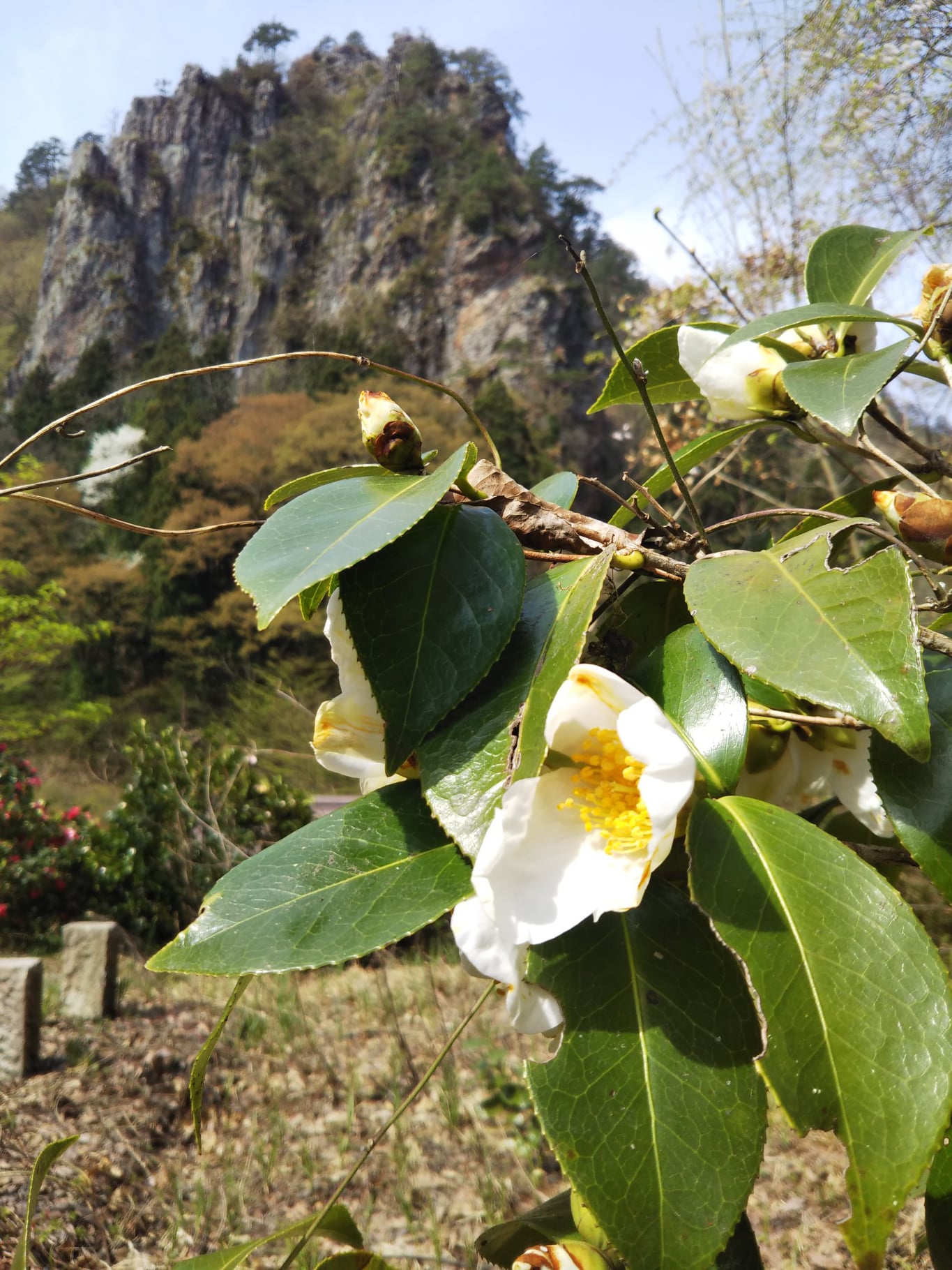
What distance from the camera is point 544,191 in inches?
606

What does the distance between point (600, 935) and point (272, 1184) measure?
242 centimetres

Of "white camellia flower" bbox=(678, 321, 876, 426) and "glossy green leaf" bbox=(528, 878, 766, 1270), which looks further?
"white camellia flower" bbox=(678, 321, 876, 426)

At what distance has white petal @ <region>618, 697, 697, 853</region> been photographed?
0.25 meters

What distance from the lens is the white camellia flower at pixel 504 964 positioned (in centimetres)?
26

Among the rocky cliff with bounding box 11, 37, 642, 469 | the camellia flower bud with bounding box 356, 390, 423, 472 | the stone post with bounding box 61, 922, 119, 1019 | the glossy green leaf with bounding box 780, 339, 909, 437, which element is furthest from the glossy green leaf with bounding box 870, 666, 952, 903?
the rocky cliff with bounding box 11, 37, 642, 469

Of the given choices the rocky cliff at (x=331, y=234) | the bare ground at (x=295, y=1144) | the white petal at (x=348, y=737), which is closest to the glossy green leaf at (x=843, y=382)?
the white petal at (x=348, y=737)

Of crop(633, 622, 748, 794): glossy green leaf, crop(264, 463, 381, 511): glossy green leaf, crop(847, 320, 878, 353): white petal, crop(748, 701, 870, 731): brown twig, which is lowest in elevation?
crop(748, 701, 870, 731): brown twig

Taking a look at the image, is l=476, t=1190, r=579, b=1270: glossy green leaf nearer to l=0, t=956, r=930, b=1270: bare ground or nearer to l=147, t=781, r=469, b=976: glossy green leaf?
l=147, t=781, r=469, b=976: glossy green leaf

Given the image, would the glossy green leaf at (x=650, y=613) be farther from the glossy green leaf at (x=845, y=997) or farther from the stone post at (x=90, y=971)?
the stone post at (x=90, y=971)

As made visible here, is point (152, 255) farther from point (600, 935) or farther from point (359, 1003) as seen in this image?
point (600, 935)

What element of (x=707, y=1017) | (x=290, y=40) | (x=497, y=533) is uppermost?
(x=290, y=40)

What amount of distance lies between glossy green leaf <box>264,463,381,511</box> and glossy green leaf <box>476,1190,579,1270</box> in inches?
13.4

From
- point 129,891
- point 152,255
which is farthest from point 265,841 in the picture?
point 152,255

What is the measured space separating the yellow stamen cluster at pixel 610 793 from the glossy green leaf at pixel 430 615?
5 cm
